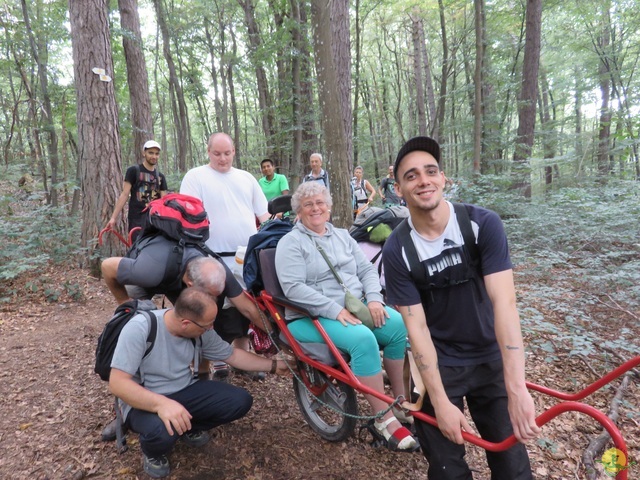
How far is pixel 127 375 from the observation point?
223cm

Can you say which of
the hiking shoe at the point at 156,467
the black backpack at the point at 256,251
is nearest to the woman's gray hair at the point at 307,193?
the black backpack at the point at 256,251

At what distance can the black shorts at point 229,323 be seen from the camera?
3.08 metres

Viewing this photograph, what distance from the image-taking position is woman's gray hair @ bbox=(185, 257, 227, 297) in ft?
8.18

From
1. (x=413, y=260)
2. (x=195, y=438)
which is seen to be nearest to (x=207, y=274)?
(x=195, y=438)

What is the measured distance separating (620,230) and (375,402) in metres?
5.66

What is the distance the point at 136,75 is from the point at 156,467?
9.43 meters

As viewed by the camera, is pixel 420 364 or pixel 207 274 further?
pixel 207 274

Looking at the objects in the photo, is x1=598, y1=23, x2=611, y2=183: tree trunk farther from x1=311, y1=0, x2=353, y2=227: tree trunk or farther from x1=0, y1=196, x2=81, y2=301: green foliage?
x1=0, y1=196, x2=81, y2=301: green foliage

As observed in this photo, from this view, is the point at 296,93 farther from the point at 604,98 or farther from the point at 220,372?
the point at 604,98

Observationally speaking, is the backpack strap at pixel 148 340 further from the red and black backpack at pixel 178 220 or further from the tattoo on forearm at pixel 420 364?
the tattoo on forearm at pixel 420 364

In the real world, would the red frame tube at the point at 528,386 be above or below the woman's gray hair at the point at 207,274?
below

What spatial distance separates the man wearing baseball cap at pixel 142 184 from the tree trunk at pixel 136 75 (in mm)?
4315

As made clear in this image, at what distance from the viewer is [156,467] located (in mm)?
2359

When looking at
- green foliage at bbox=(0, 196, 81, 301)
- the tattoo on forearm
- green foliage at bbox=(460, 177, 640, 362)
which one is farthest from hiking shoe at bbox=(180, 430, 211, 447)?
green foliage at bbox=(0, 196, 81, 301)
